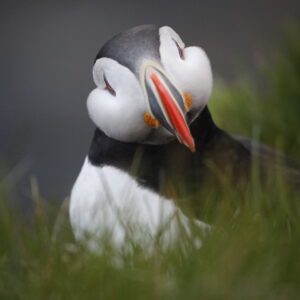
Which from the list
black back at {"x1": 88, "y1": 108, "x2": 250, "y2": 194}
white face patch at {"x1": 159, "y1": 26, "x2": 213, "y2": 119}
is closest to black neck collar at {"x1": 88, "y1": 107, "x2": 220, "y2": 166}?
black back at {"x1": 88, "y1": 108, "x2": 250, "y2": 194}

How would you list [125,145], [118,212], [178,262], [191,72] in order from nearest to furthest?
[178,262] → [118,212] → [191,72] → [125,145]

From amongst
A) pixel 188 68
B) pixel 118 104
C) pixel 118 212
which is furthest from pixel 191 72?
pixel 118 212

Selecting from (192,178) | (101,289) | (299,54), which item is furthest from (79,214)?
(299,54)

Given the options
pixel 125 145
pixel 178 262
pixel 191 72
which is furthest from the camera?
pixel 125 145

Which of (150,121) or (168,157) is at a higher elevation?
(150,121)

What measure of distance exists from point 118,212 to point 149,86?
0.22 m

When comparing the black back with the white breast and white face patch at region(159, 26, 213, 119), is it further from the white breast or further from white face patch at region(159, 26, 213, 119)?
white face patch at region(159, 26, 213, 119)

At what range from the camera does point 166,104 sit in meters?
1.38

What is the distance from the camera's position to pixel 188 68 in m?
1.41

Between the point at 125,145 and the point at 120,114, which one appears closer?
the point at 120,114

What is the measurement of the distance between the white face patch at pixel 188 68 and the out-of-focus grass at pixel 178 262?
0.57ft

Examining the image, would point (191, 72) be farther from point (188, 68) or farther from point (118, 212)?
point (118, 212)

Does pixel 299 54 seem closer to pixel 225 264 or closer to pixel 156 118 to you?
pixel 156 118

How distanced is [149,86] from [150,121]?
0.22 feet
